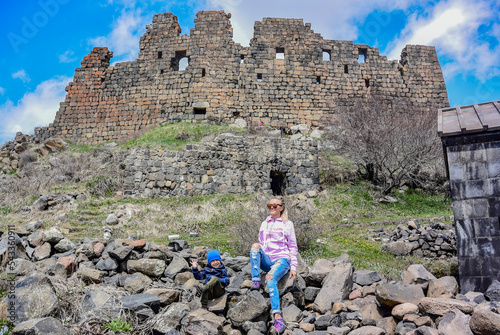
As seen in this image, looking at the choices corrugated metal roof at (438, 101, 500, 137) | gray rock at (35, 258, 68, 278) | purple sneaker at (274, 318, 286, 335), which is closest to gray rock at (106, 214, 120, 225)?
gray rock at (35, 258, 68, 278)

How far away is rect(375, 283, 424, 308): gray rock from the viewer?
17.1 ft

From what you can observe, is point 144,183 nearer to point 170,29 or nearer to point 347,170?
point 347,170

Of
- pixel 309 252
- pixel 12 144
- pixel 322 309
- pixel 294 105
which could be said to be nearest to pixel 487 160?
pixel 322 309

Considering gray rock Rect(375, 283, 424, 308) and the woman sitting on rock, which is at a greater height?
the woman sitting on rock

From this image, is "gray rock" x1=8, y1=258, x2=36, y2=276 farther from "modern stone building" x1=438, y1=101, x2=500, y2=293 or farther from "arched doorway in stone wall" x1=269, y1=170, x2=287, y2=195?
"arched doorway in stone wall" x1=269, y1=170, x2=287, y2=195

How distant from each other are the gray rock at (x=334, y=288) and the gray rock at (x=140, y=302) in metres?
2.26

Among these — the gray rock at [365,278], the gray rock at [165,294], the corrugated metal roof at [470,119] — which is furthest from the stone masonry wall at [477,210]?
the gray rock at [165,294]

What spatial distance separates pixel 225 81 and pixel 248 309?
18900mm

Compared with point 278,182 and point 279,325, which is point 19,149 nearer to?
point 278,182

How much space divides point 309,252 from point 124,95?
17657mm

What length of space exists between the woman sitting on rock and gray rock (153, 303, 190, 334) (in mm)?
1028

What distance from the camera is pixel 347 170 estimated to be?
61.4ft

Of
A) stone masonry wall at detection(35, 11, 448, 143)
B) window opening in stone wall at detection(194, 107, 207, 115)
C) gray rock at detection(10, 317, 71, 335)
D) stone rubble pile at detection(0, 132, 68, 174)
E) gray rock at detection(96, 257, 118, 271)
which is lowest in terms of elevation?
gray rock at detection(10, 317, 71, 335)

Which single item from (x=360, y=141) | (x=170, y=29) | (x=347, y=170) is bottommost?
(x=347, y=170)
